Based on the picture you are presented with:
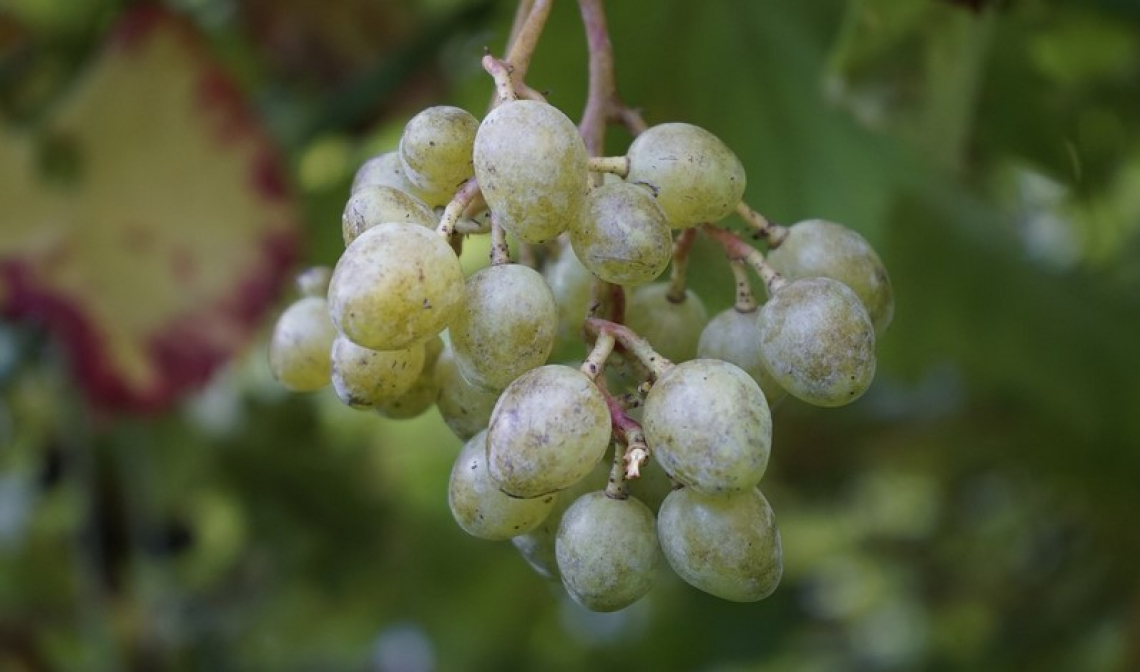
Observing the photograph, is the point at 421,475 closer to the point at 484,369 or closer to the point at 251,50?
the point at 251,50

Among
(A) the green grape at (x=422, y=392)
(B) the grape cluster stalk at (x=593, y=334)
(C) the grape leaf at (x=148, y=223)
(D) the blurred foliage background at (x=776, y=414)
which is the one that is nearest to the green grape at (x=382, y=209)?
(B) the grape cluster stalk at (x=593, y=334)

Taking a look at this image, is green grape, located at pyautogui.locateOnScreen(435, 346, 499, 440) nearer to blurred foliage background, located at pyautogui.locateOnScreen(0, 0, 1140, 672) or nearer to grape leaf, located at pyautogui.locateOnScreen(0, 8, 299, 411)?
blurred foliage background, located at pyautogui.locateOnScreen(0, 0, 1140, 672)

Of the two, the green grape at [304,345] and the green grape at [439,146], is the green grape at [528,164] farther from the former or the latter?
the green grape at [304,345]

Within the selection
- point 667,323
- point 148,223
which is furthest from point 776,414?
point 148,223

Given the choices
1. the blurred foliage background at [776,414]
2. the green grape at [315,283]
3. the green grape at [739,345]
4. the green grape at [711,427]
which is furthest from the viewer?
the blurred foliage background at [776,414]

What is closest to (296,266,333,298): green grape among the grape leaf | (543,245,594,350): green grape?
(543,245,594,350): green grape

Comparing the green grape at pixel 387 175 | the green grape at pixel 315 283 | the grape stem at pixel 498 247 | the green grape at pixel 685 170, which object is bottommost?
the green grape at pixel 315 283
